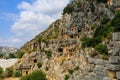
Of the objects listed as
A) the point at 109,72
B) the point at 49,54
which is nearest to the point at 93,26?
the point at 49,54

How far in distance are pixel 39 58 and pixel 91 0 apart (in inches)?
763

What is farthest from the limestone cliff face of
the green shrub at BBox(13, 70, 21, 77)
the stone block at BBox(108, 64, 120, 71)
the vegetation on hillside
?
the stone block at BBox(108, 64, 120, 71)

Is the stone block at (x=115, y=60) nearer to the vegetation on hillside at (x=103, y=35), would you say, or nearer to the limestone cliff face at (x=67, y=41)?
the vegetation on hillside at (x=103, y=35)

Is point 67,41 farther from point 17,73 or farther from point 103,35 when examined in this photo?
point 103,35

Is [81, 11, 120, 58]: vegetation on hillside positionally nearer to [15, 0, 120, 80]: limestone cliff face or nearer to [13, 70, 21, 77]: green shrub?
[15, 0, 120, 80]: limestone cliff face

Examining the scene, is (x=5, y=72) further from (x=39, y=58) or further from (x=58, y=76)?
(x=58, y=76)

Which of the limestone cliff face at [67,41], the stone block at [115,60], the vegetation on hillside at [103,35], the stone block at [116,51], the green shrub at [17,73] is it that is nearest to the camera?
the stone block at [115,60]

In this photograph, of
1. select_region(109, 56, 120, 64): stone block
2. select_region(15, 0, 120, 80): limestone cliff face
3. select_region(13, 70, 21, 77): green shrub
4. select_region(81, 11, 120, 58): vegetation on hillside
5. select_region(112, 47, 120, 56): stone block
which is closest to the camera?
select_region(109, 56, 120, 64): stone block

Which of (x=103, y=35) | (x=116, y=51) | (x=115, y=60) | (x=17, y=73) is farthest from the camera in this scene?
(x=17, y=73)

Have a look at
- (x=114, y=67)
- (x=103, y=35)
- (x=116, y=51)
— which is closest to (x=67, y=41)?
(x=103, y=35)

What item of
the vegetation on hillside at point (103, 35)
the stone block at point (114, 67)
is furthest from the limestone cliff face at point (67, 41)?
the stone block at point (114, 67)

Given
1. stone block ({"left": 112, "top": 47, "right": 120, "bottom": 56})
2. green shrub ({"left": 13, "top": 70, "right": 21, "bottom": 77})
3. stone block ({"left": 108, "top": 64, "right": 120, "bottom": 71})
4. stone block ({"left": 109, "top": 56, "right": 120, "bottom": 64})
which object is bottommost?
green shrub ({"left": 13, "top": 70, "right": 21, "bottom": 77})

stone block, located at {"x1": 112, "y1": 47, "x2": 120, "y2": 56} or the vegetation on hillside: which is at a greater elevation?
the vegetation on hillside

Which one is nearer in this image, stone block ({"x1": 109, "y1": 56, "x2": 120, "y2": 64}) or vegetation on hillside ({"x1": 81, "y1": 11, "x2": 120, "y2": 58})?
stone block ({"x1": 109, "y1": 56, "x2": 120, "y2": 64})
